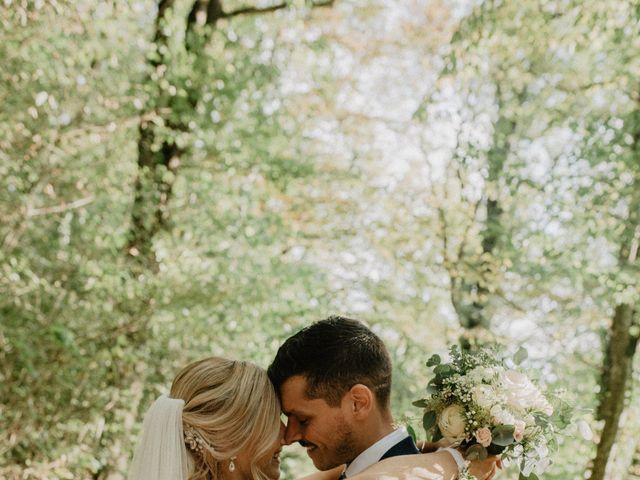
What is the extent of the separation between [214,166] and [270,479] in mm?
5596

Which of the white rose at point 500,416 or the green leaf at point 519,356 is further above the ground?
the green leaf at point 519,356

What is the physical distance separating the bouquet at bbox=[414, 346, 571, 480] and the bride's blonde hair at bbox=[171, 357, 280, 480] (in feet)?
2.11

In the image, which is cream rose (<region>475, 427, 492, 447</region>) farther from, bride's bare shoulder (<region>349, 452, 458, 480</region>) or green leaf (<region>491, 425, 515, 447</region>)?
bride's bare shoulder (<region>349, 452, 458, 480</region>)

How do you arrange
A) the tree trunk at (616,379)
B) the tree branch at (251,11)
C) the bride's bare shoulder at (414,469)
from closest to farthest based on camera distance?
the bride's bare shoulder at (414,469) < the tree trunk at (616,379) < the tree branch at (251,11)

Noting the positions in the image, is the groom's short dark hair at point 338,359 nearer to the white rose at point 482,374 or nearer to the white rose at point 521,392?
the white rose at point 482,374

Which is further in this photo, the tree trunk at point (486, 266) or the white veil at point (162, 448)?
the tree trunk at point (486, 266)

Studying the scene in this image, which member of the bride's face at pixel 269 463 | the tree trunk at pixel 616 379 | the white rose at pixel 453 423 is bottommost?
the tree trunk at pixel 616 379

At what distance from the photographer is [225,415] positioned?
3100 millimetres

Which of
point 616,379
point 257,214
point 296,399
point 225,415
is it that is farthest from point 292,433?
point 616,379

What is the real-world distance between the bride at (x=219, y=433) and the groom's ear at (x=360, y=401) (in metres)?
0.23

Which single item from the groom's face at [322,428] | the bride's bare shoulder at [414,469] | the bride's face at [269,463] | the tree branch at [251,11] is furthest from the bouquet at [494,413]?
the tree branch at [251,11]

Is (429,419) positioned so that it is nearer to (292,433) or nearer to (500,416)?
(500,416)

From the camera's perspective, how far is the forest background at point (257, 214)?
677cm

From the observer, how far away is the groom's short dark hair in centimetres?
307
